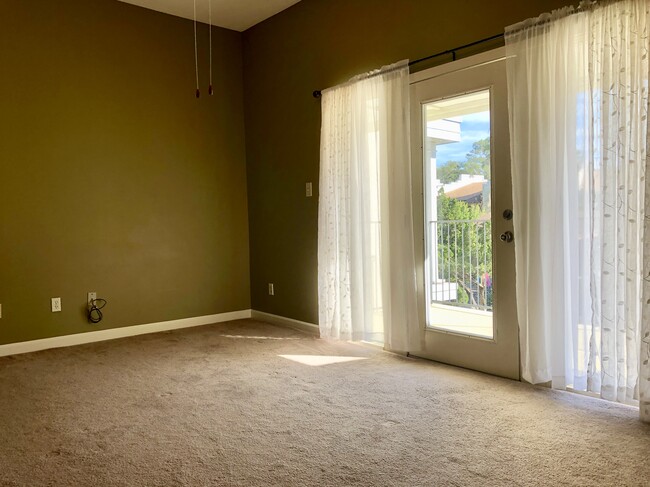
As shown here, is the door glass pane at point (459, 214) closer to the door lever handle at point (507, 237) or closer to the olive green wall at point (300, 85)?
the door lever handle at point (507, 237)

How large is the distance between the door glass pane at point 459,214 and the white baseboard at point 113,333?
2.39 m

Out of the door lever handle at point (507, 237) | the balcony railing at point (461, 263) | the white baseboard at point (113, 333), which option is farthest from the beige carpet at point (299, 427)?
the door lever handle at point (507, 237)

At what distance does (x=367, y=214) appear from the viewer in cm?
403

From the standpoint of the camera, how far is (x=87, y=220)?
4449mm

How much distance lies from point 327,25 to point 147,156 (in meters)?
2.00

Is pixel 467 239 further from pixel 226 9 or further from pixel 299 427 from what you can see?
pixel 226 9

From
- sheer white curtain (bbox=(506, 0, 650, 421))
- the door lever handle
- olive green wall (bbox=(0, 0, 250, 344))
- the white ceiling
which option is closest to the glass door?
the door lever handle

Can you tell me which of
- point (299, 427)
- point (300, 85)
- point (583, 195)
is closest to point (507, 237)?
point (583, 195)

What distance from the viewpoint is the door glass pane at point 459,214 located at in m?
3.36

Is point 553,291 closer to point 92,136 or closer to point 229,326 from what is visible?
point 229,326

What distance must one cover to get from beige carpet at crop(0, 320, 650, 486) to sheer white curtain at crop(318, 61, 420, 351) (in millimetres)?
419

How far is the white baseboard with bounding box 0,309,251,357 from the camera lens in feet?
13.5

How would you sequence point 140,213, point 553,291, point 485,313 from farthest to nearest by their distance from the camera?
point 140,213
point 485,313
point 553,291

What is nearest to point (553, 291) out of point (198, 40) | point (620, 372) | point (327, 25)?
point (620, 372)
